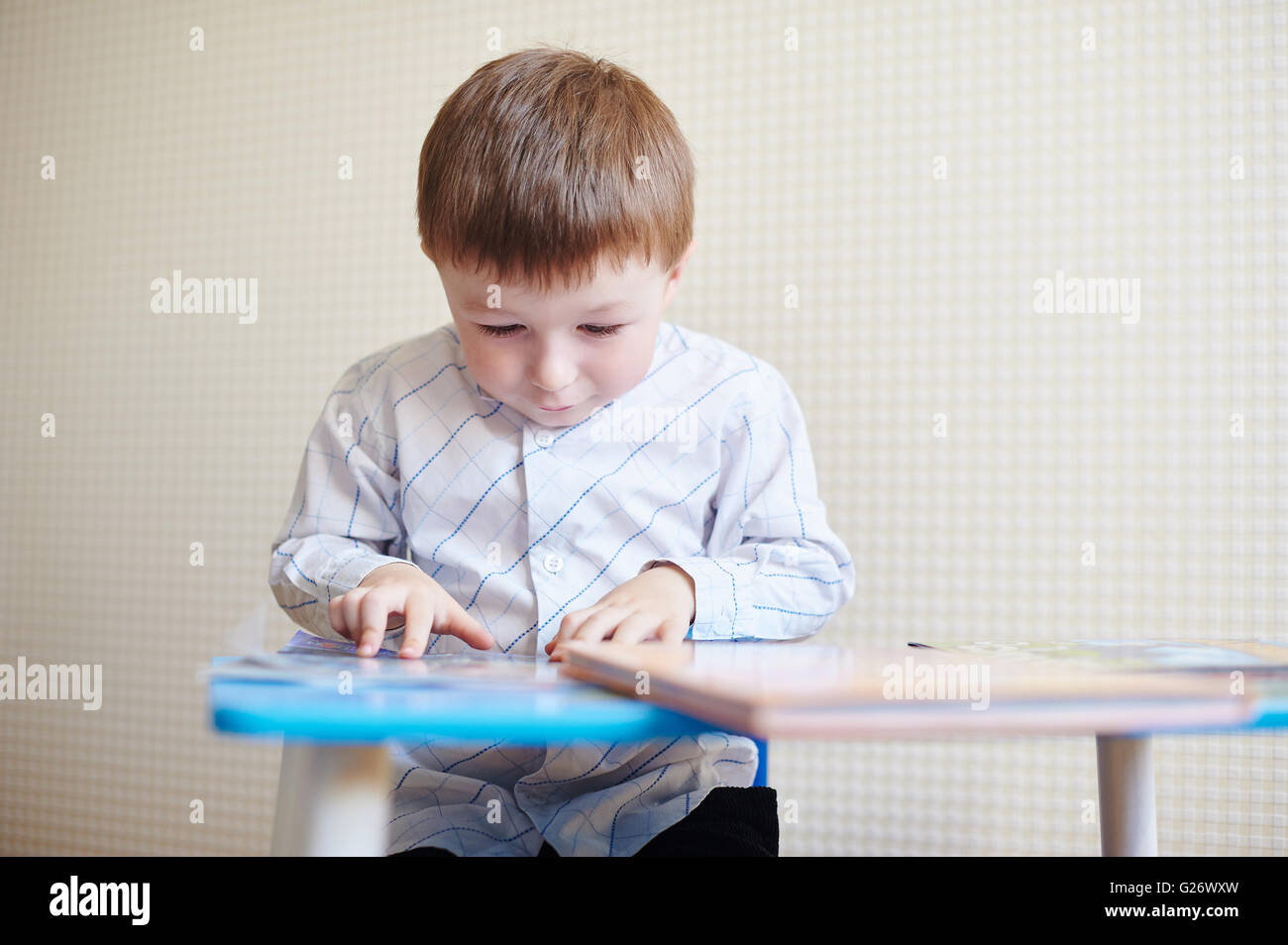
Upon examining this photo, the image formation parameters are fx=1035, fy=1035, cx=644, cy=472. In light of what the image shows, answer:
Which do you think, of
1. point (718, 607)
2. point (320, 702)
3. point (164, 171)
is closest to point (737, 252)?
point (718, 607)

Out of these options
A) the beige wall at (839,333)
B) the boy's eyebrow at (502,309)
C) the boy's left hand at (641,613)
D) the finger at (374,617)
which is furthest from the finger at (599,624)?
the beige wall at (839,333)

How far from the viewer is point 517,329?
75 cm

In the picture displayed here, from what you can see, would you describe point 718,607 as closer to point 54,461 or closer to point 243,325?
point 243,325

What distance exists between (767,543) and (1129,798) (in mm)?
308

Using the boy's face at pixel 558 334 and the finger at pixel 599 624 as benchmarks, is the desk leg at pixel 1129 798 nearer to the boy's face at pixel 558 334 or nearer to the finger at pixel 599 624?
the finger at pixel 599 624

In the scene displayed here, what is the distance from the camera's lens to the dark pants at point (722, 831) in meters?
0.66

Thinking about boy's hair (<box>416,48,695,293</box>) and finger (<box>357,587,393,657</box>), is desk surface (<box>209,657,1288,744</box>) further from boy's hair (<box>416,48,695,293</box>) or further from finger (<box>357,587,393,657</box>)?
boy's hair (<box>416,48,695,293</box>)

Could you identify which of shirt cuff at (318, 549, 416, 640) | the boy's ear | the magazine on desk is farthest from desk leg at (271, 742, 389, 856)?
the boy's ear

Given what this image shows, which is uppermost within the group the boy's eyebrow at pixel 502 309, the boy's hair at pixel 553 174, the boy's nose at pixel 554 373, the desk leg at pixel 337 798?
the boy's hair at pixel 553 174

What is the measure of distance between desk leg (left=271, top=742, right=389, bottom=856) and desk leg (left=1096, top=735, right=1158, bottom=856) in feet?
1.40

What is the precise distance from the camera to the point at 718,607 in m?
0.69

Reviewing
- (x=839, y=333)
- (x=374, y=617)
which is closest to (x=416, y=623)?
(x=374, y=617)

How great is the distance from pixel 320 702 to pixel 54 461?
142 cm

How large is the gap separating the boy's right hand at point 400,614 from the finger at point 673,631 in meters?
0.11
